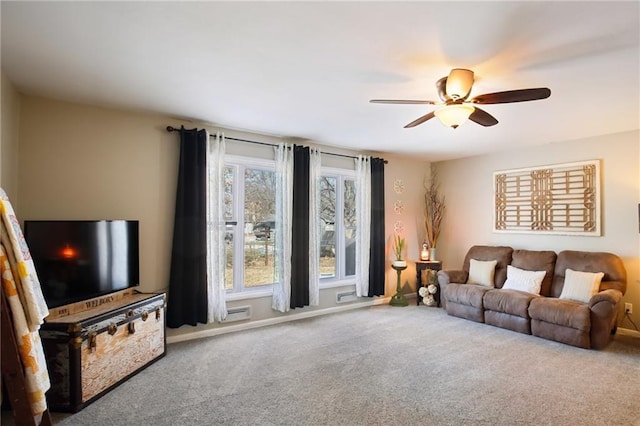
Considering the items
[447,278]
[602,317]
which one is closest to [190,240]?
[447,278]

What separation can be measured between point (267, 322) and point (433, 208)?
3.62m

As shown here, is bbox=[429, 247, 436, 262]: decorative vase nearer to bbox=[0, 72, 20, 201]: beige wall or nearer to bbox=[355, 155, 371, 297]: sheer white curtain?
bbox=[355, 155, 371, 297]: sheer white curtain

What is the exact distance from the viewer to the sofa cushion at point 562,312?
3559 millimetres

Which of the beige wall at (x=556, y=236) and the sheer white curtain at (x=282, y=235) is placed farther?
the sheer white curtain at (x=282, y=235)

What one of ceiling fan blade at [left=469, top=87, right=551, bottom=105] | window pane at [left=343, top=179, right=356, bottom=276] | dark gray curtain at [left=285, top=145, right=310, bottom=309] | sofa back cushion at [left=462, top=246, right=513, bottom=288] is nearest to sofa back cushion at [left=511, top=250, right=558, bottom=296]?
sofa back cushion at [left=462, top=246, right=513, bottom=288]

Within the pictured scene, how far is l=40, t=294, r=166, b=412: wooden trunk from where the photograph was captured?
241 centimetres

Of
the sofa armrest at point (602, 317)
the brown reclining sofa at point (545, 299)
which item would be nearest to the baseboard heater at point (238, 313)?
the brown reclining sofa at point (545, 299)

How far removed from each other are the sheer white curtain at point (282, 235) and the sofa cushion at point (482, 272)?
271cm

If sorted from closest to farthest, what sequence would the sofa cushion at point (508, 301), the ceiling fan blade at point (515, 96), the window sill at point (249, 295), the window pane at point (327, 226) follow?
the ceiling fan blade at point (515, 96)
the sofa cushion at point (508, 301)
the window sill at point (249, 295)
the window pane at point (327, 226)

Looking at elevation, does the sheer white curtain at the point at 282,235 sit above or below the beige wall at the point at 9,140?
below

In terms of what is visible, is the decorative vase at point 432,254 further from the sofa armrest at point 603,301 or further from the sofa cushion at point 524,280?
the sofa armrest at point 603,301

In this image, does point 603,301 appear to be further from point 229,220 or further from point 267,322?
point 229,220

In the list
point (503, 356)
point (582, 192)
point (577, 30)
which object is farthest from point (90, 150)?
point (582, 192)

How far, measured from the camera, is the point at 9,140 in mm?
2787
